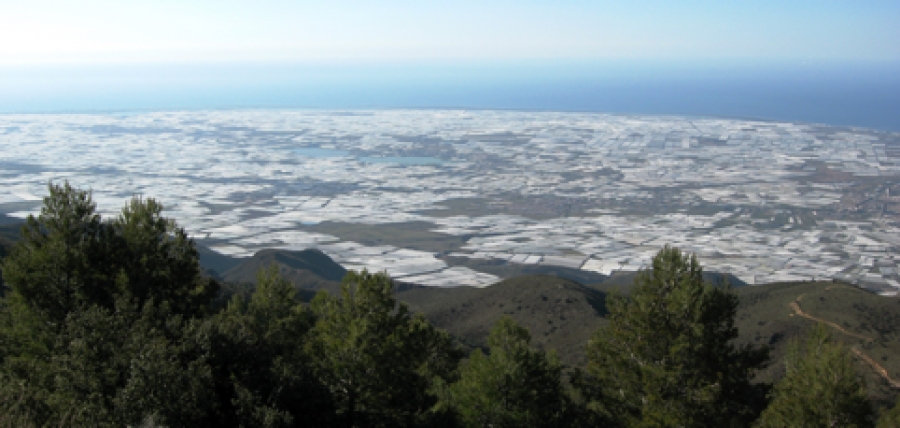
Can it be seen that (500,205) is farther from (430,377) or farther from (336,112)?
(336,112)

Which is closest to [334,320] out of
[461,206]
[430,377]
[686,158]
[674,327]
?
[430,377]

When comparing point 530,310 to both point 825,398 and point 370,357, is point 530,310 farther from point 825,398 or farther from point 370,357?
point 825,398

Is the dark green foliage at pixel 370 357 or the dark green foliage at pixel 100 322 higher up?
the dark green foliage at pixel 100 322

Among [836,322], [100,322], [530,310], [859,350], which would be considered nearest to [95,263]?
[100,322]

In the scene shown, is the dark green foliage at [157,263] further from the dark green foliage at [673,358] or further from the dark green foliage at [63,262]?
the dark green foliage at [673,358]

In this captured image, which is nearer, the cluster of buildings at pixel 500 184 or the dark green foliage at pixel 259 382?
the dark green foliage at pixel 259 382

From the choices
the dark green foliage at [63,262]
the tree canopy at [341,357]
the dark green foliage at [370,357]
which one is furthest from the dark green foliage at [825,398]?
the dark green foliage at [63,262]
